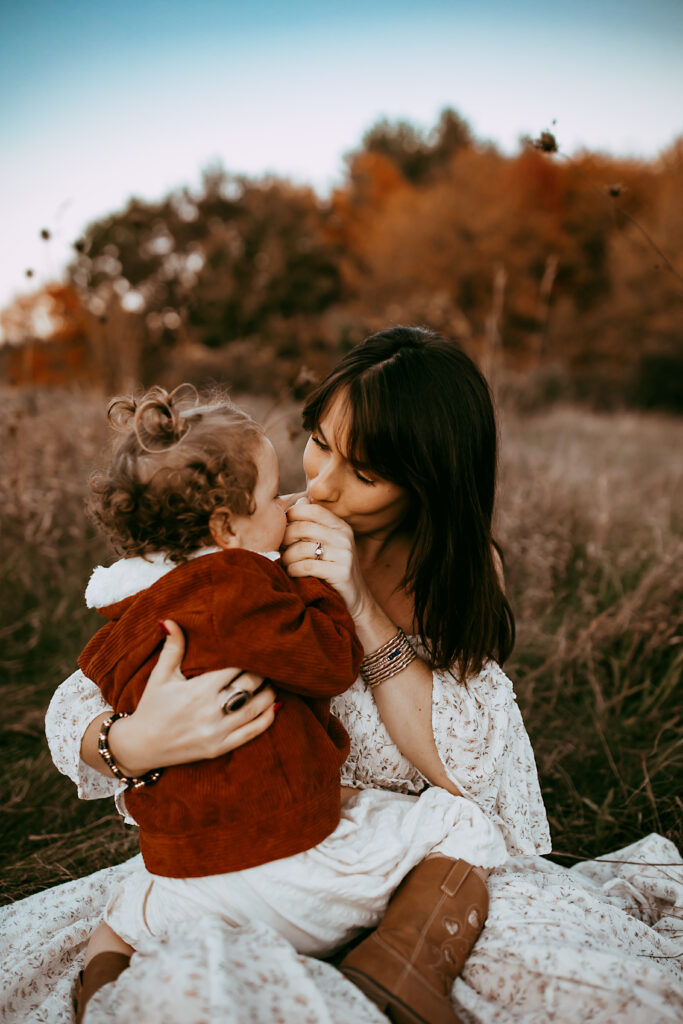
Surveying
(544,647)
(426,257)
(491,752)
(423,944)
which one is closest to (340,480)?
(491,752)

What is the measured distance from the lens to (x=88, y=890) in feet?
5.49

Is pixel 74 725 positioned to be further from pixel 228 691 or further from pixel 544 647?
pixel 544 647

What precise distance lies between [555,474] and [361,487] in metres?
3.14

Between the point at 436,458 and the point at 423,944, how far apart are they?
1.01 metres

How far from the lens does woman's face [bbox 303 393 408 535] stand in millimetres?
1579

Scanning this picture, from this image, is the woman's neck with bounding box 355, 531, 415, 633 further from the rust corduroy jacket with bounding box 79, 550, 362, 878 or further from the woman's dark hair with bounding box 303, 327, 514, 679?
the rust corduroy jacket with bounding box 79, 550, 362, 878

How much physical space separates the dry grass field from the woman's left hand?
4.09 ft

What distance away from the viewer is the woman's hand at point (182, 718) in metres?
1.21

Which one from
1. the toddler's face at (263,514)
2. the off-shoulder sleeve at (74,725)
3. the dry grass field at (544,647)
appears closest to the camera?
the toddler's face at (263,514)

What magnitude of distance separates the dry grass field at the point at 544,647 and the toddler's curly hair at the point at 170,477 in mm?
1230

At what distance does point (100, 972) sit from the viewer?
1.23 metres

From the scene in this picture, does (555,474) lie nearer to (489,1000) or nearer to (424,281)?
(489,1000)

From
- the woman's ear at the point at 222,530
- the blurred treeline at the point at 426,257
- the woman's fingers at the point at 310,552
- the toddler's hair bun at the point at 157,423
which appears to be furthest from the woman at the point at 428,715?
the blurred treeline at the point at 426,257

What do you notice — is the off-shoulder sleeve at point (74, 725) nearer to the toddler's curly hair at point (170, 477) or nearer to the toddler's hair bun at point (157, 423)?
the toddler's curly hair at point (170, 477)
